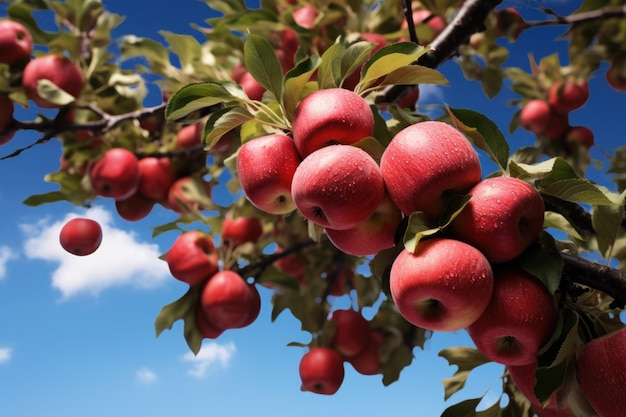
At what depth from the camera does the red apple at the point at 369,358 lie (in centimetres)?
157

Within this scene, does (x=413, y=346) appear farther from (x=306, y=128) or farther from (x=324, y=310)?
(x=306, y=128)

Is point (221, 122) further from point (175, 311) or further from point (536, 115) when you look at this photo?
point (536, 115)

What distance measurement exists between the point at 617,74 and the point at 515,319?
1856 mm

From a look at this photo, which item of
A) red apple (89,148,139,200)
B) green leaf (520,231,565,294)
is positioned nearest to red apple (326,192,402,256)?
green leaf (520,231,565,294)

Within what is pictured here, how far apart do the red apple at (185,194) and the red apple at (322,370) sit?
529mm

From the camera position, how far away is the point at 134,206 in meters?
1.72

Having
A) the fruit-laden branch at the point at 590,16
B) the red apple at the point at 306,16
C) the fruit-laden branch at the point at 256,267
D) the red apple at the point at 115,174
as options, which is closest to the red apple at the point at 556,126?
the fruit-laden branch at the point at 590,16

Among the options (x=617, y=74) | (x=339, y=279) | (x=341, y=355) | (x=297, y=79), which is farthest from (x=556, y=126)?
(x=297, y=79)

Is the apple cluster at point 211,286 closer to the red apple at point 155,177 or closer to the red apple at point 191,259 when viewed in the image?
the red apple at point 191,259

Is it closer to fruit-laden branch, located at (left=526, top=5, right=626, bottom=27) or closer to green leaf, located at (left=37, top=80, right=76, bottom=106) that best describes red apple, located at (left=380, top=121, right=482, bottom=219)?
green leaf, located at (left=37, top=80, right=76, bottom=106)

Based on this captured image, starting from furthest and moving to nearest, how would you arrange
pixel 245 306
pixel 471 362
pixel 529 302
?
1. pixel 245 306
2. pixel 471 362
3. pixel 529 302

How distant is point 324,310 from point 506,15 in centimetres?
115

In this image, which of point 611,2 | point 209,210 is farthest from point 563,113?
point 209,210

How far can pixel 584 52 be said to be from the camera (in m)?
2.09
